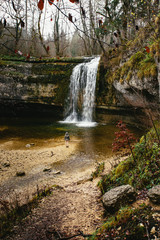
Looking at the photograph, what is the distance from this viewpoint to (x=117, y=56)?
36.8 ft

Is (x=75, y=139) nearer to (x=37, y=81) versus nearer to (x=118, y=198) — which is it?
(x=118, y=198)

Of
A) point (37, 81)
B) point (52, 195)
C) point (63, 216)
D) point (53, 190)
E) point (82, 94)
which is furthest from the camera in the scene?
point (37, 81)

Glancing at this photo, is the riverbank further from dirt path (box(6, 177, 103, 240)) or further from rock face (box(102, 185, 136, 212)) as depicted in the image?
rock face (box(102, 185, 136, 212))

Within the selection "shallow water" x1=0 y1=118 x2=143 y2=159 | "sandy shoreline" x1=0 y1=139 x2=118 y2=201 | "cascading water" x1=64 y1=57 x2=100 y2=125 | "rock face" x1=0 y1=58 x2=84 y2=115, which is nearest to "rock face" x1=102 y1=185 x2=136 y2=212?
"sandy shoreline" x1=0 y1=139 x2=118 y2=201

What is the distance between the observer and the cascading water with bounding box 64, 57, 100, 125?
1314cm

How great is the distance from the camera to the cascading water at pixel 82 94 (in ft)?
43.1

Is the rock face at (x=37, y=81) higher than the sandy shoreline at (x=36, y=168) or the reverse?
higher

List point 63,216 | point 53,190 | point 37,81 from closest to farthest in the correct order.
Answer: point 63,216 < point 53,190 < point 37,81

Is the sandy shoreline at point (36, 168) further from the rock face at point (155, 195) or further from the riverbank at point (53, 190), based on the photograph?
the rock face at point (155, 195)

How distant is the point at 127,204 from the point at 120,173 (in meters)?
1.04

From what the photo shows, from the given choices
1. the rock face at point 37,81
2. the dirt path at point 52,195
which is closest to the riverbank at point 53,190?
the dirt path at point 52,195

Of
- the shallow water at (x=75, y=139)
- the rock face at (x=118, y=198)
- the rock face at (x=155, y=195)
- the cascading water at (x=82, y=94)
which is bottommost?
the shallow water at (x=75, y=139)

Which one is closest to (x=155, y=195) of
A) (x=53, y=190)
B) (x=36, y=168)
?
(x=53, y=190)

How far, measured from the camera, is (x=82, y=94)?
44.7ft
